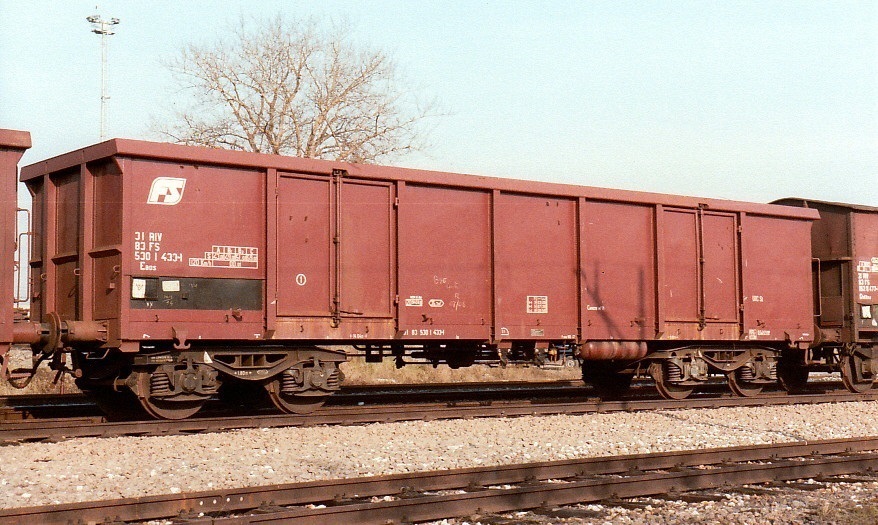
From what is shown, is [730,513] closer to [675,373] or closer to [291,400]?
[291,400]

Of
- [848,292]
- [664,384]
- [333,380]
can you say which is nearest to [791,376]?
[848,292]

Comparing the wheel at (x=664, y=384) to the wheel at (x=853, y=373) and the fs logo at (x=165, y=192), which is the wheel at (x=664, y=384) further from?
the fs logo at (x=165, y=192)

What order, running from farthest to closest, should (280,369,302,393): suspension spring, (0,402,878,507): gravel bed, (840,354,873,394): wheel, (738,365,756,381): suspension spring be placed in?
(840,354,873,394): wheel → (738,365,756,381): suspension spring → (280,369,302,393): suspension spring → (0,402,878,507): gravel bed

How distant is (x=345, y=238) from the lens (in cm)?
1234

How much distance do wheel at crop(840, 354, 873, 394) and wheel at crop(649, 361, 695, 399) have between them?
3678mm

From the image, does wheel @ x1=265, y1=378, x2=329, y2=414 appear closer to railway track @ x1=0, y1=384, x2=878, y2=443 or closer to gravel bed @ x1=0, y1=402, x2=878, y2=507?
railway track @ x1=0, y1=384, x2=878, y2=443

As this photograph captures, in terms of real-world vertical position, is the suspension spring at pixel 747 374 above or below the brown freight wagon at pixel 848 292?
below

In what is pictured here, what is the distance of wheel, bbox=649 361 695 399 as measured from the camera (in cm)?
1517

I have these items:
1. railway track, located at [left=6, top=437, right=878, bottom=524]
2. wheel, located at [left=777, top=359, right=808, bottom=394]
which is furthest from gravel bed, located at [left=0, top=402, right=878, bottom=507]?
wheel, located at [left=777, top=359, right=808, bottom=394]

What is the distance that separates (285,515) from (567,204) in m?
9.28

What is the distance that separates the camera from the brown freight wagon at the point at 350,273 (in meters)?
11.1

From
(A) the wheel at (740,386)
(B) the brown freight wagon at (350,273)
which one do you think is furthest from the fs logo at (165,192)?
(A) the wheel at (740,386)

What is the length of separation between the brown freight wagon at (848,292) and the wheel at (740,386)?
62.8 inches

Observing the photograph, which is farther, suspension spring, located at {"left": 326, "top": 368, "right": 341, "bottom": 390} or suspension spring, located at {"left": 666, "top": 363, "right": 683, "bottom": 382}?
suspension spring, located at {"left": 666, "top": 363, "right": 683, "bottom": 382}
